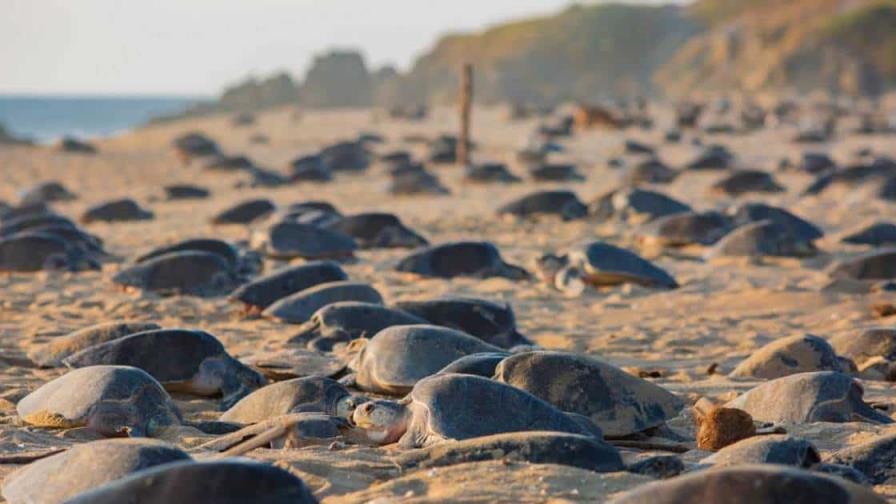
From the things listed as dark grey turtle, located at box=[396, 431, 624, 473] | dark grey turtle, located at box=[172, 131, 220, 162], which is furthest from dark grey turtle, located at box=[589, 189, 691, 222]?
dark grey turtle, located at box=[172, 131, 220, 162]

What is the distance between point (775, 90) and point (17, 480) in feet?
174

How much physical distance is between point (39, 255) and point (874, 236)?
258 inches

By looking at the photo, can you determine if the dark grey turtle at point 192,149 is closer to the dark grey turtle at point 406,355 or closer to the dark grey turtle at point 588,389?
the dark grey turtle at point 406,355

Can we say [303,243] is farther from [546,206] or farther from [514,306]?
[546,206]

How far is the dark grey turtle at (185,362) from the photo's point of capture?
202 inches

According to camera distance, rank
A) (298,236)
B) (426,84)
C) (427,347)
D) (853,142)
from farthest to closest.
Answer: (426,84) < (853,142) < (298,236) < (427,347)

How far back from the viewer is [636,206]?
39.4 ft

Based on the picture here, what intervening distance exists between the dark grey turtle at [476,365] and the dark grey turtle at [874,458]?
1.30 metres

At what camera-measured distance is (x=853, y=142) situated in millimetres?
24125

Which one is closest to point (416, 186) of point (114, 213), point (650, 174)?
point (650, 174)

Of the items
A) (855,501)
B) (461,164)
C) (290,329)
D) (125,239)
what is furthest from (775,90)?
(855,501)

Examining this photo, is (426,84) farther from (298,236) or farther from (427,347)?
(427,347)

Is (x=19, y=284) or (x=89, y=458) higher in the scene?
(x=89, y=458)

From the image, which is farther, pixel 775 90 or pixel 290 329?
pixel 775 90
